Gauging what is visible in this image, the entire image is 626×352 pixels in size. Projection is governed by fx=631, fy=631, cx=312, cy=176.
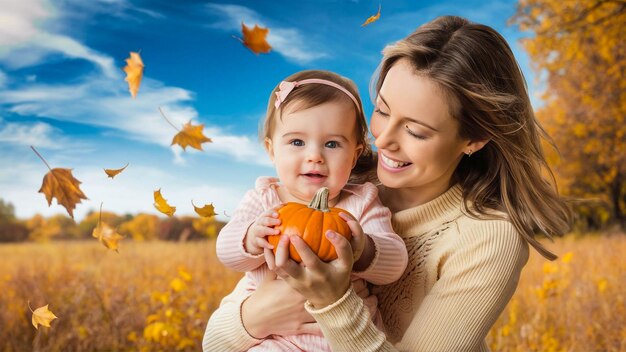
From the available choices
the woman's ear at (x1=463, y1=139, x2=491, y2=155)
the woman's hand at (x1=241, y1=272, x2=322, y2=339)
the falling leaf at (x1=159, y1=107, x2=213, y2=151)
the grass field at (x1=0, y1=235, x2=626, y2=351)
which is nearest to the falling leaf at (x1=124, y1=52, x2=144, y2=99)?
the falling leaf at (x1=159, y1=107, x2=213, y2=151)

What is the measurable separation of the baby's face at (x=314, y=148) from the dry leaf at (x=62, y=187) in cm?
70

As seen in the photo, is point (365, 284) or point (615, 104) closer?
point (365, 284)

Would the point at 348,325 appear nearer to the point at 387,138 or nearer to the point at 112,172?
the point at 387,138

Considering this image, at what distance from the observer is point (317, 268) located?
5.72ft

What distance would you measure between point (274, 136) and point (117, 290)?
126 inches

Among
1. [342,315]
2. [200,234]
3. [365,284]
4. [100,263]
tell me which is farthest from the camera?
[200,234]

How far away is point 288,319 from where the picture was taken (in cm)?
209

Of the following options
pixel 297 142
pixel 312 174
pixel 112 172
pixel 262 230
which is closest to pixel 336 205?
pixel 312 174

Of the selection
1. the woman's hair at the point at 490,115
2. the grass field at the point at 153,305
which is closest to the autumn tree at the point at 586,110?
A: the grass field at the point at 153,305

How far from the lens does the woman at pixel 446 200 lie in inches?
82.3

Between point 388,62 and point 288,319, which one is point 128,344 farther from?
point 388,62

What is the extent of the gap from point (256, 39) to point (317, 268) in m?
0.94

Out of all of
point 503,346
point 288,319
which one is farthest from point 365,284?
point 503,346

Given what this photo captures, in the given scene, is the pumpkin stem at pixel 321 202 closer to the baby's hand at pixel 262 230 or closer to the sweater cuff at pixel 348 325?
the baby's hand at pixel 262 230
